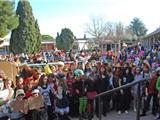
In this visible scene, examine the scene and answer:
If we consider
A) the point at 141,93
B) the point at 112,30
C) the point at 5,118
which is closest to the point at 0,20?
the point at 5,118

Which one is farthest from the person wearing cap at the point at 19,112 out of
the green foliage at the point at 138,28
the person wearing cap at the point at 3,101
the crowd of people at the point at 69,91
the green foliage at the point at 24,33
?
the green foliage at the point at 138,28

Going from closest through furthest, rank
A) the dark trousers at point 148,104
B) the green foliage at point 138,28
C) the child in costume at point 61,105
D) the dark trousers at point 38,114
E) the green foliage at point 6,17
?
the dark trousers at point 148,104
the dark trousers at point 38,114
the child in costume at point 61,105
the green foliage at point 6,17
the green foliage at point 138,28

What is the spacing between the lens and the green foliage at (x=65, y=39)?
50594 mm

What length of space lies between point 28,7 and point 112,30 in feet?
160

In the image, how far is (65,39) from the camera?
166 ft

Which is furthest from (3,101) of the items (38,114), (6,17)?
(6,17)

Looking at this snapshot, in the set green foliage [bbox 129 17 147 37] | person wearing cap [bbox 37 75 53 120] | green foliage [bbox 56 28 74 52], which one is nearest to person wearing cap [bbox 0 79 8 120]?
person wearing cap [bbox 37 75 53 120]

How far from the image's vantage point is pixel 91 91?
1243 centimetres

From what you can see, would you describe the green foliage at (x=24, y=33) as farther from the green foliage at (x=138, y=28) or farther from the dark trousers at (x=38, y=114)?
the green foliage at (x=138, y=28)

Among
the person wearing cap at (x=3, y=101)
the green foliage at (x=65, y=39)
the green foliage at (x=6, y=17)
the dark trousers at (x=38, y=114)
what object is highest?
the green foliage at (x=6, y=17)

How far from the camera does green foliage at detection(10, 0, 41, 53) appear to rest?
3784 cm

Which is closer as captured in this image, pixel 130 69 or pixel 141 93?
pixel 141 93

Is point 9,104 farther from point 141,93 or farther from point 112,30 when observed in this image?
point 112,30

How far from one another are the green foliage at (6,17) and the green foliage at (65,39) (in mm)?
21798
